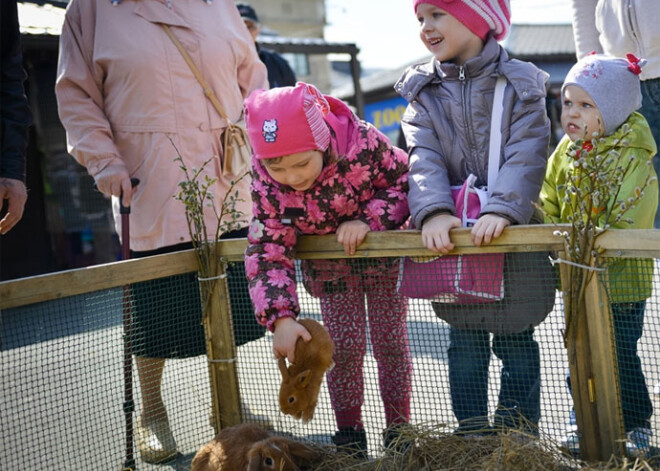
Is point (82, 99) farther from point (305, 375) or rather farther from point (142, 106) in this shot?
point (305, 375)

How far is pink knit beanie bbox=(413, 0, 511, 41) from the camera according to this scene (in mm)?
2539

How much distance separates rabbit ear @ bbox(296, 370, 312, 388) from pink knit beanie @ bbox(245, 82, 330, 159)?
718 millimetres

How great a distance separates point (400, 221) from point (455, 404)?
0.68 m

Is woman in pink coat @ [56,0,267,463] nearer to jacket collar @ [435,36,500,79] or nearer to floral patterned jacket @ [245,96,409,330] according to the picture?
floral patterned jacket @ [245,96,409,330]

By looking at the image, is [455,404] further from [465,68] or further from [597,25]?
[597,25]

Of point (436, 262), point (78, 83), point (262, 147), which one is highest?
point (78, 83)

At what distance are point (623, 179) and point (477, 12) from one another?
2.60ft

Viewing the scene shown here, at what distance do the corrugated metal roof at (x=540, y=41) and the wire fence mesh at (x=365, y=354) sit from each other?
66.4ft

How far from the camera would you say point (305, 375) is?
2.37 m

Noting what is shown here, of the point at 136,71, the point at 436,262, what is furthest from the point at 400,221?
the point at 136,71

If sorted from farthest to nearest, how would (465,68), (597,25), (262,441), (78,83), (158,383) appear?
1. (597,25)
2. (78,83)
3. (158,383)
4. (465,68)
5. (262,441)

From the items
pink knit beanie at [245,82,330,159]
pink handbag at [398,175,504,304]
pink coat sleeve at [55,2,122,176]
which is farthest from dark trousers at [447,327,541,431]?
pink coat sleeve at [55,2,122,176]

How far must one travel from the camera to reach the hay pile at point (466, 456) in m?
2.25

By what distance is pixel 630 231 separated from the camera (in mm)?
2086
